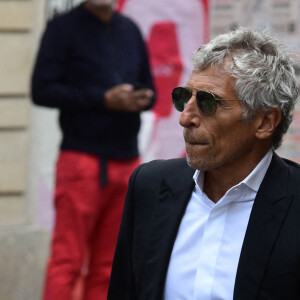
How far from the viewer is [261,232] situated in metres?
2.94

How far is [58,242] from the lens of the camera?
5.36 metres

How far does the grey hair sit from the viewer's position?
3012 mm

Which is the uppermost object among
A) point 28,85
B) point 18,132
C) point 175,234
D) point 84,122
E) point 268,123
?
point 268,123

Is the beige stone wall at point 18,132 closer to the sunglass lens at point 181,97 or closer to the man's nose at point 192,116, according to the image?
the sunglass lens at point 181,97

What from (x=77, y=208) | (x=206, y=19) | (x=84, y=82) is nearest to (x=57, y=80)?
→ (x=84, y=82)

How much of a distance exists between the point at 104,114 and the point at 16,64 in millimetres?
1753

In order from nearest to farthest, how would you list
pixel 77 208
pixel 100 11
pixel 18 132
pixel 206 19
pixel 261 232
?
pixel 261 232, pixel 77 208, pixel 100 11, pixel 206 19, pixel 18 132

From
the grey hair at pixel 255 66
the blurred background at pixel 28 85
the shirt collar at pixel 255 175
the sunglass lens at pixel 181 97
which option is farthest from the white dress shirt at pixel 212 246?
the blurred background at pixel 28 85

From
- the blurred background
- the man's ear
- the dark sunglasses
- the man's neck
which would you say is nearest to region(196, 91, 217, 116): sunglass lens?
the dark sunglasses

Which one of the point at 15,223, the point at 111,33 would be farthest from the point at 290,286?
the point at 15,223

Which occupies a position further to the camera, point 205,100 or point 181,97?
point 181,97

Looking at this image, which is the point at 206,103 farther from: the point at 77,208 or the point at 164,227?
the point at 77,208

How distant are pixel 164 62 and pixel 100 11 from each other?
1.49m

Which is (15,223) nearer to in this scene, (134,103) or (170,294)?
(134,103)
